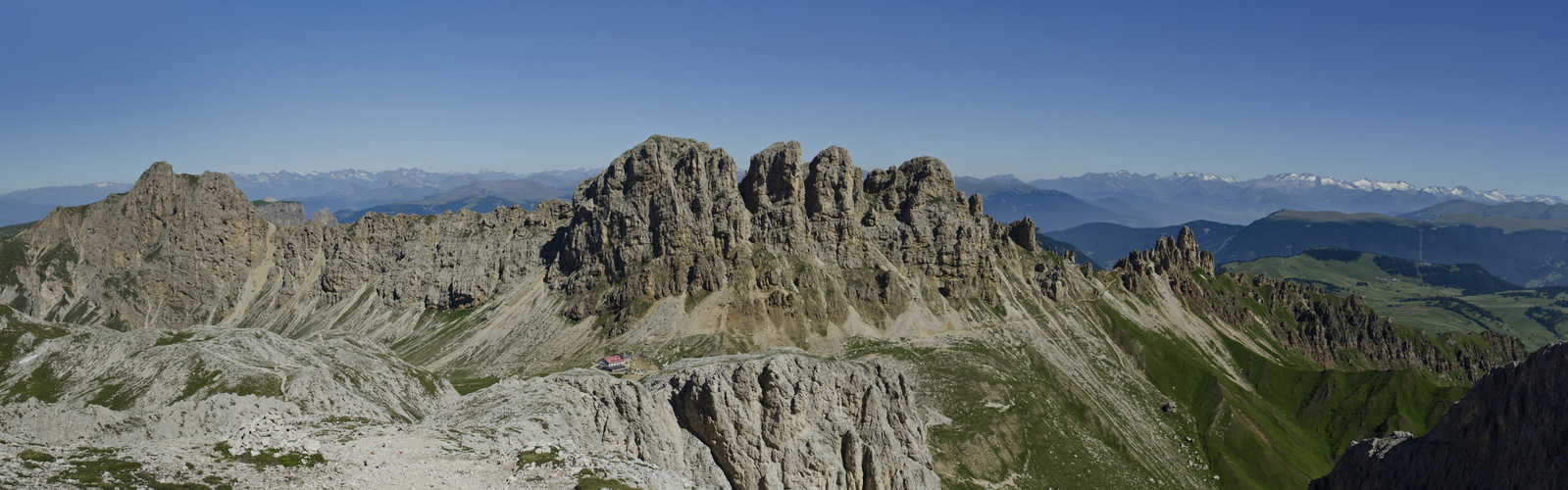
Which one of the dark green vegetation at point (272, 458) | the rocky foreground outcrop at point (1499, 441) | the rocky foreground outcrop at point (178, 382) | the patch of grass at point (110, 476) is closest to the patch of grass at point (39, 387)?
the rocky foreground outcrop at point (178, 382)

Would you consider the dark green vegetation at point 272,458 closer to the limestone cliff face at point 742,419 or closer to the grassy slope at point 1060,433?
the limestone cliff face at point 742,419

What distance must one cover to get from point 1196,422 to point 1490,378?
148 metres

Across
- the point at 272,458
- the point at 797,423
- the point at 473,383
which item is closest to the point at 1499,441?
the point at 797,423

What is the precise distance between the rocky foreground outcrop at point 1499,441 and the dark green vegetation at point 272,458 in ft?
246

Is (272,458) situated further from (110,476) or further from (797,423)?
(797,423)

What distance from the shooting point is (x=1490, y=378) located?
55.0 metres

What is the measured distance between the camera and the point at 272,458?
42406 millimetres

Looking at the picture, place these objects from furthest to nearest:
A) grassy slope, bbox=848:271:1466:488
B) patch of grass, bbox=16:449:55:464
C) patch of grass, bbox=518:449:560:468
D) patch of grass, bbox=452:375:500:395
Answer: patch of grass, bbox=452:375:500:395
grassy slope, bbox=848:271:1466:488
patch of grass, bbox=518:449:560:468
patch of grass, bbox=16:449:55:464

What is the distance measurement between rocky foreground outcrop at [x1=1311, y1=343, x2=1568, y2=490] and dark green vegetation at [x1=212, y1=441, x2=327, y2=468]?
75.1 m

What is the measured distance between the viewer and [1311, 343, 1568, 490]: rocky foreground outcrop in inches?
1870

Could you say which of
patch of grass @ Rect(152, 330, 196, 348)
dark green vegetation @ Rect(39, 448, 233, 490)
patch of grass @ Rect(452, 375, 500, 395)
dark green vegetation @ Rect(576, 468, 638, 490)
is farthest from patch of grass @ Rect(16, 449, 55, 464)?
patch of grass @ Rect(452, 375, 500, 395)

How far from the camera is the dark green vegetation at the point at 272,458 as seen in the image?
41.7 m

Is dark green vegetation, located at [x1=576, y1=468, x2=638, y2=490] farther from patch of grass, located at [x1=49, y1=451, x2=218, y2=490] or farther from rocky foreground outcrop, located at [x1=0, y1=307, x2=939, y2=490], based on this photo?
patch of grass, located at [x1=49, y1=451, x2=218, y2=490]

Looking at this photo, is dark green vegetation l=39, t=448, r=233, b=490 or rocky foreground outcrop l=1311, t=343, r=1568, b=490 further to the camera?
rocky foreground outcrop l=1311, t=343, r=1568, b=490
